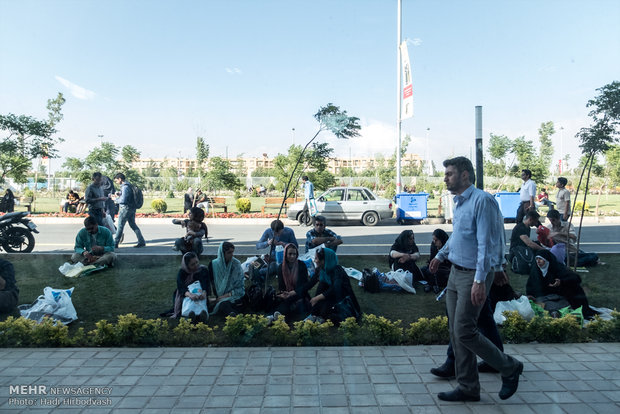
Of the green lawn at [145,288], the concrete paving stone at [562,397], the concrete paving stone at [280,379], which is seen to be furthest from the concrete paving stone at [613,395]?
the concrete paving stone at [280,379]

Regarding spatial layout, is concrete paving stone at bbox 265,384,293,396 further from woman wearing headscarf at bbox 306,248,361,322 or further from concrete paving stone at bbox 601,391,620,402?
concrete paving stone at bbox 601,391,620,402

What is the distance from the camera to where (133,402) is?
3.46m

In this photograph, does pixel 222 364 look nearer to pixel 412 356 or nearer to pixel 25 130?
pixel 412 356

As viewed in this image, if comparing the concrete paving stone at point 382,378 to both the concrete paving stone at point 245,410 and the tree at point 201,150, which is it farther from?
the tree at point 201,150

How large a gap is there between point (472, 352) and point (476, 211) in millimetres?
1025

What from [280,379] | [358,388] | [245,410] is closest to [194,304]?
[280,379]

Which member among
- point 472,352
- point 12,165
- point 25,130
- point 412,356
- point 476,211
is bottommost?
point 412,356

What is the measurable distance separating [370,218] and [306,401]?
553 inches

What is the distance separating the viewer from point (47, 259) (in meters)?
8.51

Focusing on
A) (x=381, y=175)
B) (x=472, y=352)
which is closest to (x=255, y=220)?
(x=472, y=352)

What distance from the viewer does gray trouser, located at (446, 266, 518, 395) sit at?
333 cm

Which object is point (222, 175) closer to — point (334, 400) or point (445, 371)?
point (445, 371)

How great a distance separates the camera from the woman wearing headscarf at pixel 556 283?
547 cm

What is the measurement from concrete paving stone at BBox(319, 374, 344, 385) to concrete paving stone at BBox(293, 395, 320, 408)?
27 cm
